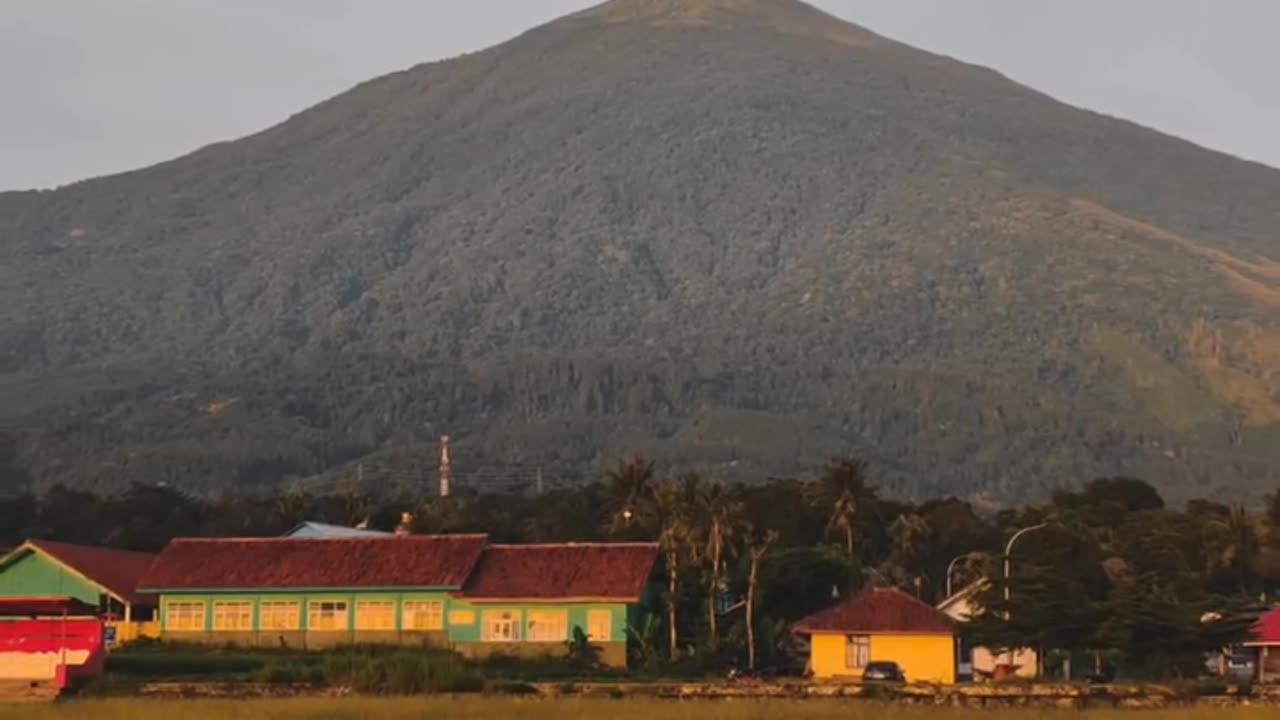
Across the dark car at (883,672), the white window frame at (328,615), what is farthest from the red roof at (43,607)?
the dark car at (883,672)

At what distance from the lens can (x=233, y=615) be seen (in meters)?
75.7

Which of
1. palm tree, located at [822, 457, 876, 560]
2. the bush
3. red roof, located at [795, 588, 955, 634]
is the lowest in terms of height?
the bush

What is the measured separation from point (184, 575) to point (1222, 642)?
32437 millimetres

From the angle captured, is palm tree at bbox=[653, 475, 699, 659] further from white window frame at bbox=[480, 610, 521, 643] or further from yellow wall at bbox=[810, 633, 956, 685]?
yellow wall at bbox=[810, 633, 956, 685]

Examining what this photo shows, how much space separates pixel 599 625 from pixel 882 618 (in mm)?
8921

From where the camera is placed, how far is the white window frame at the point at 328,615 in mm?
74812

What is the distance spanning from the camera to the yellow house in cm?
6900

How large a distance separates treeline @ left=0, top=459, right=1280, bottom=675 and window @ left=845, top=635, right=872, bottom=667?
332 centimetres

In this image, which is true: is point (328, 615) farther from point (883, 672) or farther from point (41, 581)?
point (883, 672)

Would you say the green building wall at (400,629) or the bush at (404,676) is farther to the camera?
the green building wall at (400,629)

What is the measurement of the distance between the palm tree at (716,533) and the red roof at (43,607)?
19.2m

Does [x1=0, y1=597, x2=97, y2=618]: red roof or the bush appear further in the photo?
[x1=0, y1=597, x2=97, y2=618]: red roof

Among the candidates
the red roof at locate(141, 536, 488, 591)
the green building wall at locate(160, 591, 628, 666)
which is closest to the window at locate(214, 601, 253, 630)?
the green building wall at locate(160, 591, 628, 666)

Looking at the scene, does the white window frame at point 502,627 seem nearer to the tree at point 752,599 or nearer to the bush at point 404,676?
the tree at point 752,599
